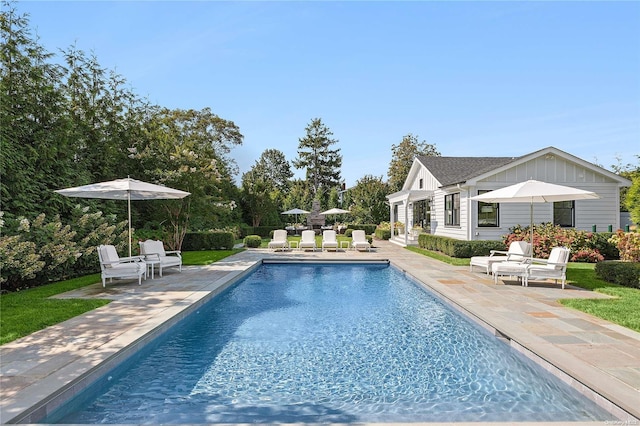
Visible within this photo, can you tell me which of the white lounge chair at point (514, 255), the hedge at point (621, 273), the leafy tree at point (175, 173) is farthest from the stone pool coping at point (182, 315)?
the leafy tree at point (175, 173)

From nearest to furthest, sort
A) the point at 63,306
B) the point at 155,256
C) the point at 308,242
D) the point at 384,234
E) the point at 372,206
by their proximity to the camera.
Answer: the point at 63,306 → the point at 155,256 → the point at 308,242 → the point at 384,234 → the point at 372,206

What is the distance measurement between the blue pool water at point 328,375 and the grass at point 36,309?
5.87ft

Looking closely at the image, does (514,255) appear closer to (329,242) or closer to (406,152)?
(329,242)

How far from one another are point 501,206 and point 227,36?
12768 millimetres

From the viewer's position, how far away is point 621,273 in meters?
9.83

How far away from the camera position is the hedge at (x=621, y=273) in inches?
373

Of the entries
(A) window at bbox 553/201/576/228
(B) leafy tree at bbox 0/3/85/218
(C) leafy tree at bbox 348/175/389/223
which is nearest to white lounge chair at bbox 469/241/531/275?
(A) window at bbox 553/201/576/228

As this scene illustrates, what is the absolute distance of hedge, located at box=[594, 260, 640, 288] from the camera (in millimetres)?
9469

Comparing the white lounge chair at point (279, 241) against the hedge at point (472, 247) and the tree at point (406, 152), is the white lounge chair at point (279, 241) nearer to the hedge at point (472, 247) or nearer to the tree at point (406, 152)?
the hedge at point (472, 247)

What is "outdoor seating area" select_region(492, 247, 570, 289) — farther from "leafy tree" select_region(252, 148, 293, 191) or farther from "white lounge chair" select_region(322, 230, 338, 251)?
"leafy tree" select_region(252, 148, 293, 191)

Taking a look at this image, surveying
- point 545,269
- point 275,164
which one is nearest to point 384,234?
point 545,269

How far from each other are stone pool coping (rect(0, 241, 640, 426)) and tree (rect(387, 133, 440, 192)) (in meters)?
36.7

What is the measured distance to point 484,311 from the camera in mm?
6984

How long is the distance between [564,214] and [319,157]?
42453 mm
